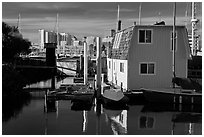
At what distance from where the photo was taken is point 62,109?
51.2 feet

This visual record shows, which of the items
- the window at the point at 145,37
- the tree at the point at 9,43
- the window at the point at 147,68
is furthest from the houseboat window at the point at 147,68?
the tree at the point at 9,43

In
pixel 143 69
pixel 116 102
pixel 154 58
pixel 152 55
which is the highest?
pixel 152 55

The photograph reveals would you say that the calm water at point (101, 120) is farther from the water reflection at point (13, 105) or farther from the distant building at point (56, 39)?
the distant building at point (56, 39)

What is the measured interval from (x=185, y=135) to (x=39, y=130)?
5.57 m

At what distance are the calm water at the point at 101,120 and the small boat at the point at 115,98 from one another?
0.54 m

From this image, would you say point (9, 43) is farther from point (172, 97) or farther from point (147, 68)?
point (172, 97)

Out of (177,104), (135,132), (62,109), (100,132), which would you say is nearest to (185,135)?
(135,132)

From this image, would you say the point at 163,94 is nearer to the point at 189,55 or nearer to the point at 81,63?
the point at 189,55

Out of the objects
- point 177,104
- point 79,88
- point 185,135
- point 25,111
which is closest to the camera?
point 185,135

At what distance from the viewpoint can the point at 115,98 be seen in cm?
1617

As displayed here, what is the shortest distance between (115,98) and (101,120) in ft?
9.84

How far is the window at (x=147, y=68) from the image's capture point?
18.8m

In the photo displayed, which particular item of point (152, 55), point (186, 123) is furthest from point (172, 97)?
point (186, 123)

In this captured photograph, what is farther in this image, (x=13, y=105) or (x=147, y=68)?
(x=147, y=68)
